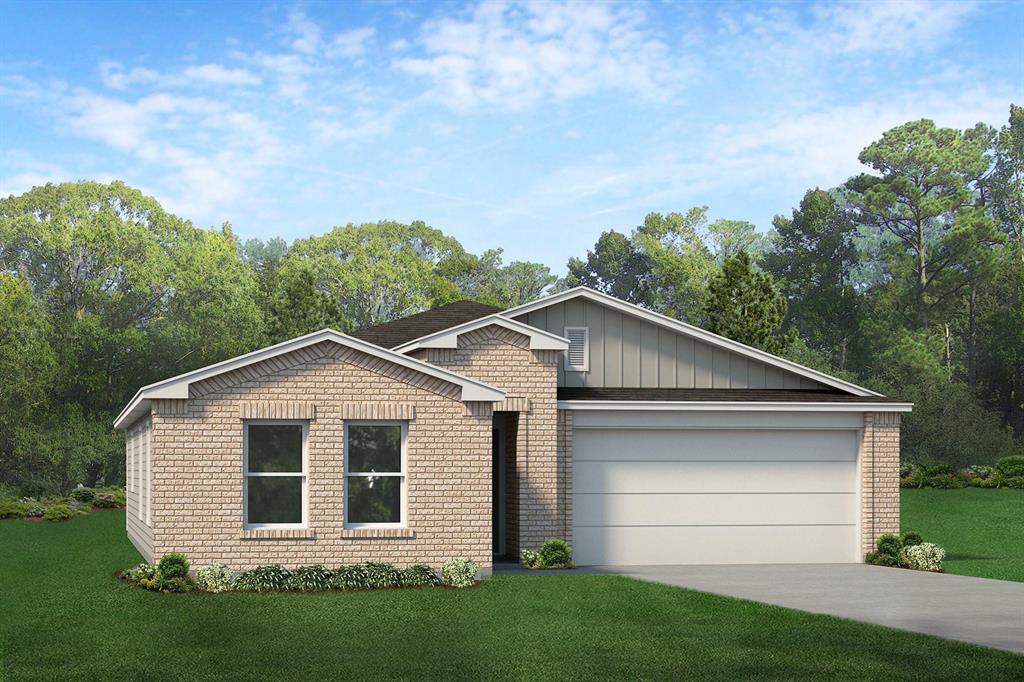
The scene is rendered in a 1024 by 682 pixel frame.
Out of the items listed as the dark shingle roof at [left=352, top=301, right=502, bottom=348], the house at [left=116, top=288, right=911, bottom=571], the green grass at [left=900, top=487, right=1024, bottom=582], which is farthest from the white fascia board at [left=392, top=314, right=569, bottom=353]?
the green grass at [left=900, top=487, right=1024, bottom=582]

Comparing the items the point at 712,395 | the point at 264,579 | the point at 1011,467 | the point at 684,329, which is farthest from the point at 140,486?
the point at 1011,467

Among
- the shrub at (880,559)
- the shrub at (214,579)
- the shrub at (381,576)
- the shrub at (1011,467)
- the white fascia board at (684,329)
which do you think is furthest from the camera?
the shrub at (1011,467)

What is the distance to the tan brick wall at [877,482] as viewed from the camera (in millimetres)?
22453

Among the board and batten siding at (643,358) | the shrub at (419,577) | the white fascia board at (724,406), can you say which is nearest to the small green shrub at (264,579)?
the shrub at (419,577)

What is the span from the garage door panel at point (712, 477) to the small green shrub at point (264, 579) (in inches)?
230

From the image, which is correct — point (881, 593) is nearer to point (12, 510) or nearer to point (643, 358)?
point (643, 358)

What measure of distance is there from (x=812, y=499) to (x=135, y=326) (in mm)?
47895

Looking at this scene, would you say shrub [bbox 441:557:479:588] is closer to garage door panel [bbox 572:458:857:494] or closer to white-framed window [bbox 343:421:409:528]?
white-framed window [bbox 343:421:409:528]

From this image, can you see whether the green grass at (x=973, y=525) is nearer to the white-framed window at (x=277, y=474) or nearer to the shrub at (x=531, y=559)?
the shrub at (x=531, y=559)

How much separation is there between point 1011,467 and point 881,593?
29.2 meters

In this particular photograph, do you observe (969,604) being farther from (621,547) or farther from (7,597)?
(7,597)

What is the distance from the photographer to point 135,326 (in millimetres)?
63562

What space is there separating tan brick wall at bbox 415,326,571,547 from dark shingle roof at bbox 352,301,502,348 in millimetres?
2588

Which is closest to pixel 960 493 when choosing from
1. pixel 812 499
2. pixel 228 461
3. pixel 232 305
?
pixel 812 499
